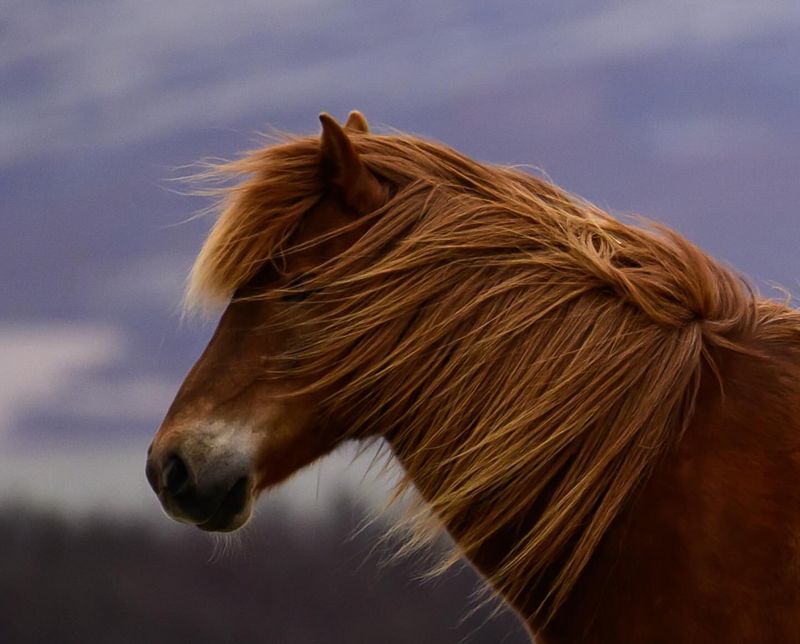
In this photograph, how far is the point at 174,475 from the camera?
3.25 metres

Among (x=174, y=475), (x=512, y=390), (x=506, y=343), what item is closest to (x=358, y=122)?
(x=506, y=343)

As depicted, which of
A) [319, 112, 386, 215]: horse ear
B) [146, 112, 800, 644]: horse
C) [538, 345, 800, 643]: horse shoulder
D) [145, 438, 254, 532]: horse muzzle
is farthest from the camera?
[319, 112, 386, 215]: horse ear

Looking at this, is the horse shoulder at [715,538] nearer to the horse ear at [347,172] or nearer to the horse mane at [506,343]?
the horse mane at [506,343]

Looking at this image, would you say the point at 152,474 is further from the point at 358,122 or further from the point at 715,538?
the point at 715,538

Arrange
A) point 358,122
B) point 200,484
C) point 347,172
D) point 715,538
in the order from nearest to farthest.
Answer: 1. point 715,538
2. point 200,484
3. point 347,172
4. point 358,122

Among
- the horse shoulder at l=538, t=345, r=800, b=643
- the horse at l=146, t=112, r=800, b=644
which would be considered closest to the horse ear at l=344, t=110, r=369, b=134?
the horse at l=146, t=112, r=800, b=644

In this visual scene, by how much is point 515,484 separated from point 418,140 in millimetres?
1258

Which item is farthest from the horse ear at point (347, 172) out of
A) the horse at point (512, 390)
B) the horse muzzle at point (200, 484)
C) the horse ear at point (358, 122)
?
the horse muzzle at point (200, 484)

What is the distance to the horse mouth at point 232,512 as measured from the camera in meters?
3.28

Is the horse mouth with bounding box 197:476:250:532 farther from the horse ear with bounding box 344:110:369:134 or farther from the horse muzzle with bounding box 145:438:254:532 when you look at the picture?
the horse ear with bounding box 344:110:369:134

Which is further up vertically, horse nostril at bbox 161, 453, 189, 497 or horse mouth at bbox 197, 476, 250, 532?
horse nostril at bbox 161, 453, 189, 497

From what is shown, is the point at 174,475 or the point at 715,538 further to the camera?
the point at 174,475

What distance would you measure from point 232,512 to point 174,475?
0.22 metres

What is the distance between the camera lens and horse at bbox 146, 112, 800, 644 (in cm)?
310
